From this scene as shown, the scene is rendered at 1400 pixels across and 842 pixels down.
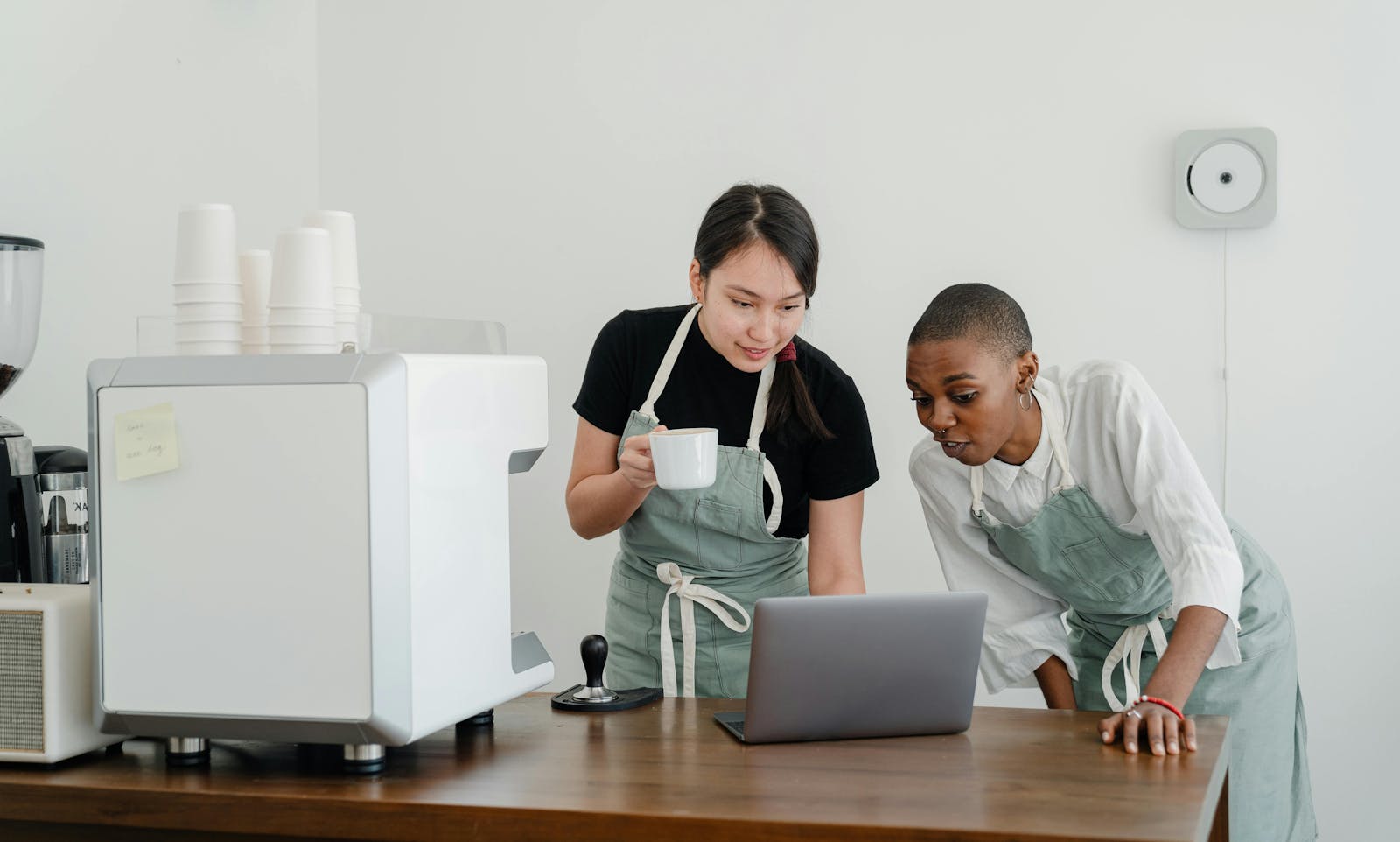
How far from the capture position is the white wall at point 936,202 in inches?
102

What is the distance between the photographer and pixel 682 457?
1.40 m

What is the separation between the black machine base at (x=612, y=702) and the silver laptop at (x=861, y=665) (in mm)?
205

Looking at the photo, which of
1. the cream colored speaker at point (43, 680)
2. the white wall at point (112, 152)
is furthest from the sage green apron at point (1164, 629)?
→ the white wall at point (112, 152)

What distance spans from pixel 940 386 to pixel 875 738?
53 cm

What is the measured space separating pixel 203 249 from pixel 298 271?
107mm

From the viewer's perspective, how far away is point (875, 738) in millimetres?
1368

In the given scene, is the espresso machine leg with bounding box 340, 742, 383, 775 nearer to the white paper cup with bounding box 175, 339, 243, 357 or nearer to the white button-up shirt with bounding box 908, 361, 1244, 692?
the white paper cup with bounding box 175, 339, 243, 357

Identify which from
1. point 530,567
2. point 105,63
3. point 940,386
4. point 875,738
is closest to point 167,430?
point 875,738

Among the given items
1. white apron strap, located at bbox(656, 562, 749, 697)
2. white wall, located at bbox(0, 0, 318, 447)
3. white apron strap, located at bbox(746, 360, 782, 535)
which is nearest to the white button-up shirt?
white apron strap, located at bbox(746, 360, 782, 535)

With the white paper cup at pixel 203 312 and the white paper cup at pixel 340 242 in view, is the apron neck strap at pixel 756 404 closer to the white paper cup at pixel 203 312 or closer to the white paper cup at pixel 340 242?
the white paper cup at pixel 340 242

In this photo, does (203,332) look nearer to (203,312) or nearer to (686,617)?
(203,312)

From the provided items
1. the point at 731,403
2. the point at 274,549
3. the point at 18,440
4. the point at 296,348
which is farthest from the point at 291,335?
the point at 731,403

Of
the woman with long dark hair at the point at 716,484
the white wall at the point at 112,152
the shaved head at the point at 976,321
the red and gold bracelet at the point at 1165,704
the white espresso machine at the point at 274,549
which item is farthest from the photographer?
the white wall at the point at 112,152

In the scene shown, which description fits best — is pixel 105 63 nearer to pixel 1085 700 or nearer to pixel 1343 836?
pixel 1085 700
